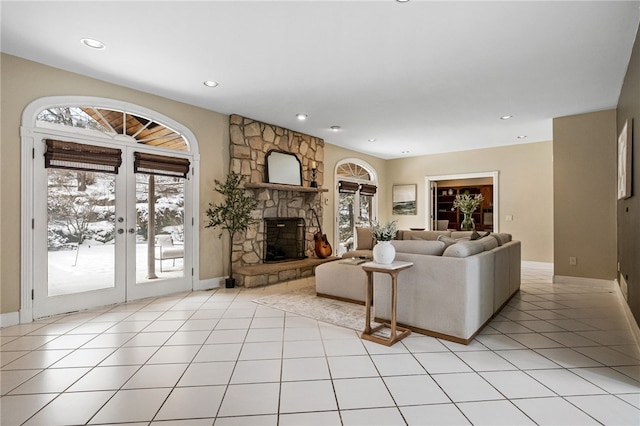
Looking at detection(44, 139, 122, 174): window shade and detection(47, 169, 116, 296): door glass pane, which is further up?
detection(44, 139, 122, 174): window shade

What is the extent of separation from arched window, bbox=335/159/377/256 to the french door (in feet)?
12.6

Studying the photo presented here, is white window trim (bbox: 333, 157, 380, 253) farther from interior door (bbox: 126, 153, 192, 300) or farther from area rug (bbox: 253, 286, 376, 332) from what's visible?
interior door (bbox: 126, 153, 192, 300)

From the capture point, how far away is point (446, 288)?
2.87 m

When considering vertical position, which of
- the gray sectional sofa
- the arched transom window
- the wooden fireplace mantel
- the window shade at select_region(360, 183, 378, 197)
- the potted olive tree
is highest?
the arched transom window

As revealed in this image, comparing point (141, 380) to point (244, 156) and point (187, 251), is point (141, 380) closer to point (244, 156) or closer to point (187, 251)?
point (187, 251)

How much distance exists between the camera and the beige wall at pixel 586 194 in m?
4.82

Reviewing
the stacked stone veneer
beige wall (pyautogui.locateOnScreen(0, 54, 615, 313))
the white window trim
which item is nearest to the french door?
beige wall (pyautogui.locateOnScreen(0, 54, 615, 313))

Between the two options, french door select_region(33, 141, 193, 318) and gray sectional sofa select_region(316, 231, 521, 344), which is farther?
french door select_region(33, 141, 193, 318)

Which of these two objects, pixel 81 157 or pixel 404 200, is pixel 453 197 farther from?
pixel 81 157

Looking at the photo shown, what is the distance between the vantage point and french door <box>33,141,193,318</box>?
3525mm

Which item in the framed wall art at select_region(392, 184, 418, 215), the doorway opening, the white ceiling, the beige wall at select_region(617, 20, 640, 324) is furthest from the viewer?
the framed wall art at select_region(392, 184, 418, 215)

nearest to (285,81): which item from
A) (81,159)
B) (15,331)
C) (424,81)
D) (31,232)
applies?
(424,81)

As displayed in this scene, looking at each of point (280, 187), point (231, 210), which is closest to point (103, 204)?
point (231, 210)

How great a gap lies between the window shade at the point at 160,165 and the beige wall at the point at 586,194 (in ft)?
19.2
